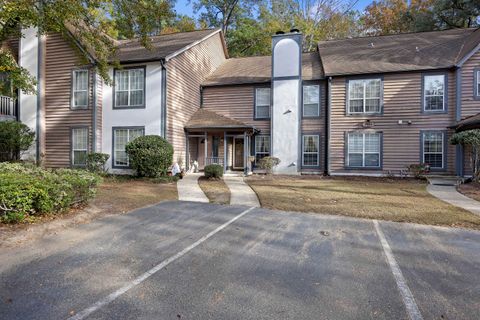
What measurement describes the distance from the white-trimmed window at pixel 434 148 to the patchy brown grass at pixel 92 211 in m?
13.0

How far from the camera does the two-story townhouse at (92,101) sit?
49.1 feet

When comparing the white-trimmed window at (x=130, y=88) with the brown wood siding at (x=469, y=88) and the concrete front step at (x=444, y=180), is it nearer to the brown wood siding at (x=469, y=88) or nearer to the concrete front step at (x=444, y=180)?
the concrete front step at (x=444, y=180)

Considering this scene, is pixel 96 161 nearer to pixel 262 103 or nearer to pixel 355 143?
pixel 262 103

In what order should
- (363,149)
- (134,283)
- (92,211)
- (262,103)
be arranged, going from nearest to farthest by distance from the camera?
(134,283)
(92,211)
(363,149)
(262,103)

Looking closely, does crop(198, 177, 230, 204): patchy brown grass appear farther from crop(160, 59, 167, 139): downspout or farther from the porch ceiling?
the porch ceiling

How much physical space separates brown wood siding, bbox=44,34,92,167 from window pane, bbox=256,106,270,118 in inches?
392

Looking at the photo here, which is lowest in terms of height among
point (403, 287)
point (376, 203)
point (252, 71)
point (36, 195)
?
point (403, 287)

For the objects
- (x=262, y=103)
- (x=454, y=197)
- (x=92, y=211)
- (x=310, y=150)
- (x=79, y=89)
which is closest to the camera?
(x=92, y=211)

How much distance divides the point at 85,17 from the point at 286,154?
11.7 metres

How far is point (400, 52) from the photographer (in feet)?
56.1

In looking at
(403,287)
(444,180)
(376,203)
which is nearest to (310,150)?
(444,180)

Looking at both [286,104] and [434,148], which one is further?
[286,104]

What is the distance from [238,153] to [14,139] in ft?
39.7

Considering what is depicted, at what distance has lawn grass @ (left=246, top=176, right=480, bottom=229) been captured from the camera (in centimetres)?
715
